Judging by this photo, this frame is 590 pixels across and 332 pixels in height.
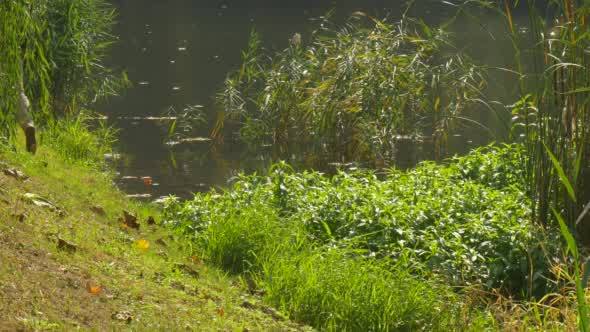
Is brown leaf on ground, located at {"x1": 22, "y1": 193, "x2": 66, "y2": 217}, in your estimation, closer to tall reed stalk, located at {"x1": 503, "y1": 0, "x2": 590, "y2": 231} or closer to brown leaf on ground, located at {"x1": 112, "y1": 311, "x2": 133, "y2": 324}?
brown leaf on ground, located at {"x1": 112, "y1": 311, "x2": 133, "y2": 324}

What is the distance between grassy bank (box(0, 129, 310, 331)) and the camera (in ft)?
14.6

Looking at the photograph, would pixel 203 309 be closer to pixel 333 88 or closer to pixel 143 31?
pixel 333 88

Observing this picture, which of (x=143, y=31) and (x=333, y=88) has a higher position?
(x=333, y=88)

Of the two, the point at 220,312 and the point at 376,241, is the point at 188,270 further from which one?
the point at 376,241

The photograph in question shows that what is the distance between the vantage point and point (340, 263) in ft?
20.2

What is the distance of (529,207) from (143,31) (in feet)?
59.7

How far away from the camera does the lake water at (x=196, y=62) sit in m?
11.4

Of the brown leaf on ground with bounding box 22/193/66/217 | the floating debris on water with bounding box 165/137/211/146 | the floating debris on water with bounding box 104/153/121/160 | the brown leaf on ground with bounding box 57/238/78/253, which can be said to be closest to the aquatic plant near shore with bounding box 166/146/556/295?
the brown leaf on ground with bounding box 22/193/66/217

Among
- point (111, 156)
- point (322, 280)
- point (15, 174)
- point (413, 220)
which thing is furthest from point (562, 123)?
point (111, 156)

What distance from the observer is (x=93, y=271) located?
516cm

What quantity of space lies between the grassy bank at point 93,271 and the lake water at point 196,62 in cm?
250

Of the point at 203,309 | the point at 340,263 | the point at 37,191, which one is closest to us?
the point at 203,309

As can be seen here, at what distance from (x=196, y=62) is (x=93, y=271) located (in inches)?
588

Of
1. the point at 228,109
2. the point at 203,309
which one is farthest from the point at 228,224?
the point at 228,109
